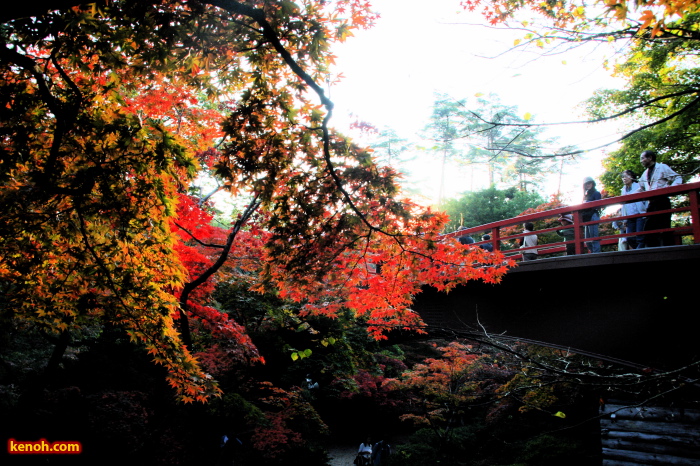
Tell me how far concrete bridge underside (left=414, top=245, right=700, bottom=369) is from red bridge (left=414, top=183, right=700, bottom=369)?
0.04 ft

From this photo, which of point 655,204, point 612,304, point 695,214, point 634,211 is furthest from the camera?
→ point 634,211

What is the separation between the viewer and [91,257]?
4453 millimetres

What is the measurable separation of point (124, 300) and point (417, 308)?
7.79 m

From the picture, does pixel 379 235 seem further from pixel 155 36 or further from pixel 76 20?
pixel 76 20

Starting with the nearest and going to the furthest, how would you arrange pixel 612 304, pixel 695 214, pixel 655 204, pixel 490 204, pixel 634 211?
pixel 695 214, pixel 655 204, pixel 612 304, pixel 634 211, pixel 490 204

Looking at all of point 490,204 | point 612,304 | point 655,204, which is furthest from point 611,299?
point 490,204

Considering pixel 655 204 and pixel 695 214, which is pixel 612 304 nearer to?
pixel 655 204

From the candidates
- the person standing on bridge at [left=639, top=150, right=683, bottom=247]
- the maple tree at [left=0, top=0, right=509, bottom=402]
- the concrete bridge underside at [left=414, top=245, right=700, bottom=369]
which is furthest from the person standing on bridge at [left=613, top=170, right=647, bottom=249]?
the maple tree at [left=0, top=0, right=509, bottom=402]

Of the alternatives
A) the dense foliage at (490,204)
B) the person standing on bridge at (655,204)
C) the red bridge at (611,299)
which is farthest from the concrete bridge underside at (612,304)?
the dense foliage at (490,204)

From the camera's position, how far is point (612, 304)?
6.25 metres

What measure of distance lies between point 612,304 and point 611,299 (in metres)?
0.08

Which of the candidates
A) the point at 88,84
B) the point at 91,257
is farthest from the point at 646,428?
the point at 88,84

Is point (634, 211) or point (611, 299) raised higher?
point (634, 211)

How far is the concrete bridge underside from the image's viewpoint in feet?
17.7
